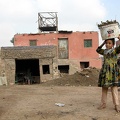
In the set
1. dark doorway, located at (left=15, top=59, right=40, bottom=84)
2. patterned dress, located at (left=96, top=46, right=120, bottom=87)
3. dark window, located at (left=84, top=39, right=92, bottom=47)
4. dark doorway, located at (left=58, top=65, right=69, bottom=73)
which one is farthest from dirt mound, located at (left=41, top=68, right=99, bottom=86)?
patterned dress, located at (left=96, top=46, right=120, bottom=87)

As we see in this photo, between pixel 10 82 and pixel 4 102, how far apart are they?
15139mm

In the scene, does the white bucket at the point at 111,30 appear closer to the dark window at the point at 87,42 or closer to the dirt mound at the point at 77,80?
the dirt mound at the point at 77,80

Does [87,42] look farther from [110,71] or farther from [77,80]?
[110,71]

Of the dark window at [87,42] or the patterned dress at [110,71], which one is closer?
the patterned dress at [110,71]

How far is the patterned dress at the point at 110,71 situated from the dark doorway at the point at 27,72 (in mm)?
17915

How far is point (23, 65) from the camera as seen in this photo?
23.7 meters

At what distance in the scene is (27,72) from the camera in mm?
23250

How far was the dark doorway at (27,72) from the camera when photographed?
2270 centimetres

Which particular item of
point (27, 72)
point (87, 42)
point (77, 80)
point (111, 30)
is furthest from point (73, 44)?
point (111, 30)

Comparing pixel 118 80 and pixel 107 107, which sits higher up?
pixel 118 80

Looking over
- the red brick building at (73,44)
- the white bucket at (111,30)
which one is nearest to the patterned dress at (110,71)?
the white bucket at (111,30)

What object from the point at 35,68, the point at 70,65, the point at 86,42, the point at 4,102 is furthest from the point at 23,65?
the point at 4,102

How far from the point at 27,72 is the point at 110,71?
19030 mm

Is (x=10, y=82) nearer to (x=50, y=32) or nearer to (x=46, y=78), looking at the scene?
(x=46, y=78)
